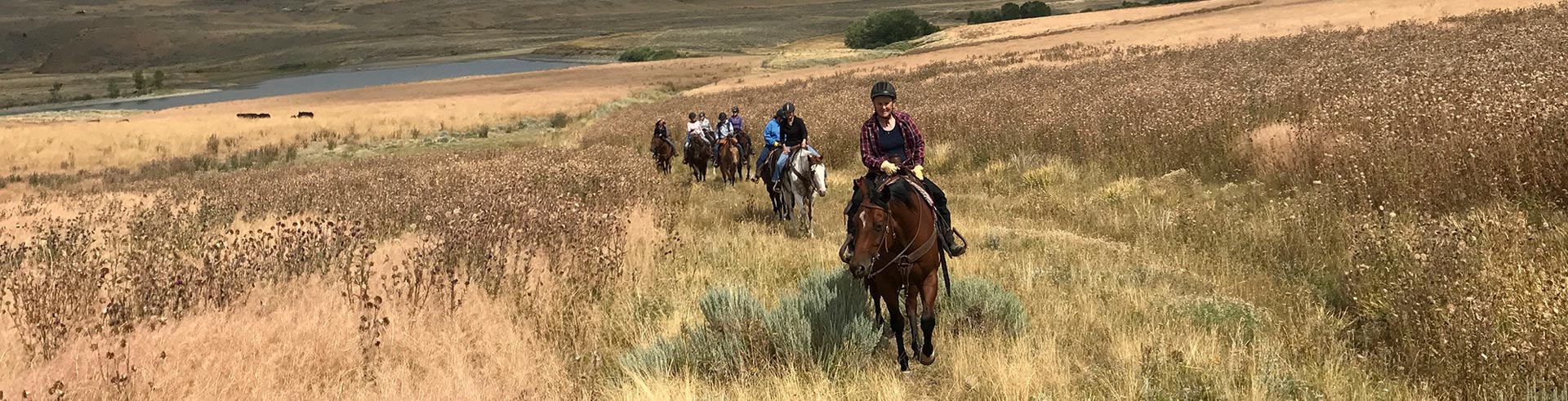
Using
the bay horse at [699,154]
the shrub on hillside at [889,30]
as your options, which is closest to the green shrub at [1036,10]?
the shrub on hillside at [889,30]

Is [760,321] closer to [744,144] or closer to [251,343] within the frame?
[251,343]

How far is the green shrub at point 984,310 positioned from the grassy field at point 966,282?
26mm

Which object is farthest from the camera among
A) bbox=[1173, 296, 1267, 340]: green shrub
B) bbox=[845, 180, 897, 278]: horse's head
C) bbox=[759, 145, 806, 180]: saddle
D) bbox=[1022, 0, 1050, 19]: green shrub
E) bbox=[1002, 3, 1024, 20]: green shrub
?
bbox=[1022, 0, 1050, 19]: green shrub

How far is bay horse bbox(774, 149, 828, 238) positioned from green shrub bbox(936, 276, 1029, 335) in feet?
13.6

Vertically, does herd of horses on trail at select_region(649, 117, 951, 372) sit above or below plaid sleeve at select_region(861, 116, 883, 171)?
below

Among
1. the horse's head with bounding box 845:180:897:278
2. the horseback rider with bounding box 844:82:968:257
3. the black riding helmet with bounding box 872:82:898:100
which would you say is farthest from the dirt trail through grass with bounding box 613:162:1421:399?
the black riding helmet with bounding box 872:82:898:100

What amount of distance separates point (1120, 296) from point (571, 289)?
4.69 m

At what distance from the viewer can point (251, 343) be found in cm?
464

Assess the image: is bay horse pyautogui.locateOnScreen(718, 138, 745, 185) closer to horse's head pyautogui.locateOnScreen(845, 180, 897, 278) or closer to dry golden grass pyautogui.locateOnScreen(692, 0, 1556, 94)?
horse's head pyautogui.locateOnScreen(845, 180, 897, 278)

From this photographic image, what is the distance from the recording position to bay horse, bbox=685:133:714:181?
17703 millimetres

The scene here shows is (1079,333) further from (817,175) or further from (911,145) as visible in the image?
(817,175)

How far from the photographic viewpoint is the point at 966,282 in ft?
20.5

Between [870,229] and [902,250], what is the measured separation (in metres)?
0.50

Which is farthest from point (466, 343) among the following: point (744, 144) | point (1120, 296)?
point (744, 144)
